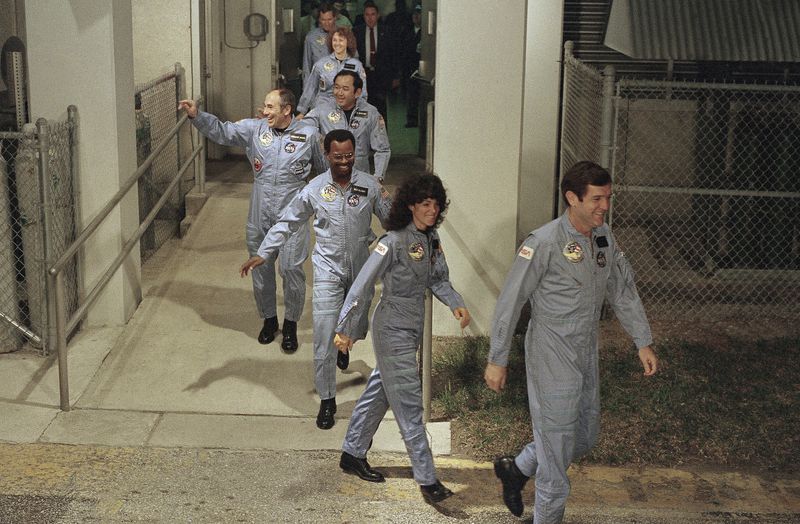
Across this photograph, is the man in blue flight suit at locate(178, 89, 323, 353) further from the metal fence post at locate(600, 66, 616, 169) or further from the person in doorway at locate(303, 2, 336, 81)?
the person in doorway at locate(303, 2, 336, 81)

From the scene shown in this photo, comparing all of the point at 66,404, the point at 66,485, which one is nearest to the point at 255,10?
the point at 66,404

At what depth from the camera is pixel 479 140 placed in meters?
8.65

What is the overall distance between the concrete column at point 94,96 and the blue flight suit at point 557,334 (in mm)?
4062

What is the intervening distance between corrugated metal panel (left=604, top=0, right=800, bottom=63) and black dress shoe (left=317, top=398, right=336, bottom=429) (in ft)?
12.0

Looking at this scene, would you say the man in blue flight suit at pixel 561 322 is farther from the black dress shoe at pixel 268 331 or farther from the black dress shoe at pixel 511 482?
the black dress shoe at pixel 268 331

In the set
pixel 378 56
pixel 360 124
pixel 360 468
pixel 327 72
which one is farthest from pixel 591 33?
pixel 378 56

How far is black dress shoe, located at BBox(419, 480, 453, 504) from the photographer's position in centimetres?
639

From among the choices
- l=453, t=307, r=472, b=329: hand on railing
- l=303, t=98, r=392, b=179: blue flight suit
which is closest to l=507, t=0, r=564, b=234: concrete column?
l=303, t=98, r=392, b=179: blue flight suit

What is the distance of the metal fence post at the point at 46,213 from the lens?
8.03m

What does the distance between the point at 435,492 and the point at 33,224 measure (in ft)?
12.3

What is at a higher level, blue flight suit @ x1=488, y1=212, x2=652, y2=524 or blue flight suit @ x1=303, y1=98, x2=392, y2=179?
blue flight suit @ x1=303, y1=98, x2=392, y2=179

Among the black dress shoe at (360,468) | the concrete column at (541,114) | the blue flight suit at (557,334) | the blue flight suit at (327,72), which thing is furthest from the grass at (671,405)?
the blue flight suit at (327,72)

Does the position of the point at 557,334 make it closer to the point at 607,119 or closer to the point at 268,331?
the point at 607,119

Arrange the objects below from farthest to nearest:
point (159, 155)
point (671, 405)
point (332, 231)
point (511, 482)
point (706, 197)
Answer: point (159, 155) < point (706, 197) < point (671, 405) < point (332, 231) < point (511, 482)
